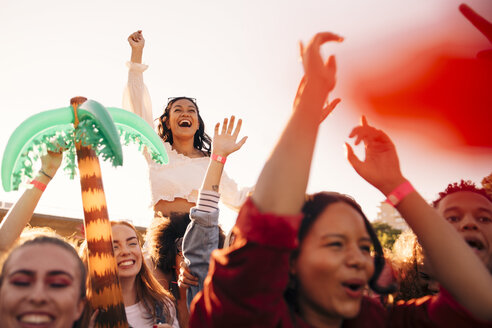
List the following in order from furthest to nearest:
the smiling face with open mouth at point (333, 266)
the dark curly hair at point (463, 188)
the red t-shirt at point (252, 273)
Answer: the dark curly hair at point (463, 188) < the smiling face with open mouth at point (333, 266) < the red t-shirt at point (252, 273)

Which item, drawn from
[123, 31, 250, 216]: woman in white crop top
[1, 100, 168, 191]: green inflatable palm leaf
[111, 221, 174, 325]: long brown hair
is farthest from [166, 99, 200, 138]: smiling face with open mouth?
[1, 100, 168, 191]: green inflatable palm leaf

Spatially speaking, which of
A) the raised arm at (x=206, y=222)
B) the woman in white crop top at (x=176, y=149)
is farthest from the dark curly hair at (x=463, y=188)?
the woman in white crop top at (x=176, y=149)

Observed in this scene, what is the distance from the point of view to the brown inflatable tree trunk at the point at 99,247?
1.84m

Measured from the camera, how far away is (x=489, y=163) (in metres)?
1.74

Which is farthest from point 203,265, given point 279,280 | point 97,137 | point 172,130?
point 172,130

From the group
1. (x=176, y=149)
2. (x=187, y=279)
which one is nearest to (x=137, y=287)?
(x=187, y=279)

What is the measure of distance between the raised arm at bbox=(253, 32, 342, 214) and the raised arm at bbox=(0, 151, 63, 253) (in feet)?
4.33

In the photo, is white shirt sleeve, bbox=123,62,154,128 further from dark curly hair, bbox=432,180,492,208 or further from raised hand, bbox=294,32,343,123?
raised hand, bbox=294,32,343,123

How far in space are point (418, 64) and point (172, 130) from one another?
2.70 metres

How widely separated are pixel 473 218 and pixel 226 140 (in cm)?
121

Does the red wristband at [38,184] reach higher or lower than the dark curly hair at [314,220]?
higher

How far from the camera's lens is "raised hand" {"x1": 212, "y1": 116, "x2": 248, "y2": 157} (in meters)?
2.50

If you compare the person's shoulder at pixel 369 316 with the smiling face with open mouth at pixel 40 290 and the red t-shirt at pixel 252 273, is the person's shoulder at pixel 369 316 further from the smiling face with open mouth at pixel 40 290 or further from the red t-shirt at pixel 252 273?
the smiling face with open mouth at pixel 40 290

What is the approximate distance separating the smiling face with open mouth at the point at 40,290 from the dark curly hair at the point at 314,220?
0.80 meters
